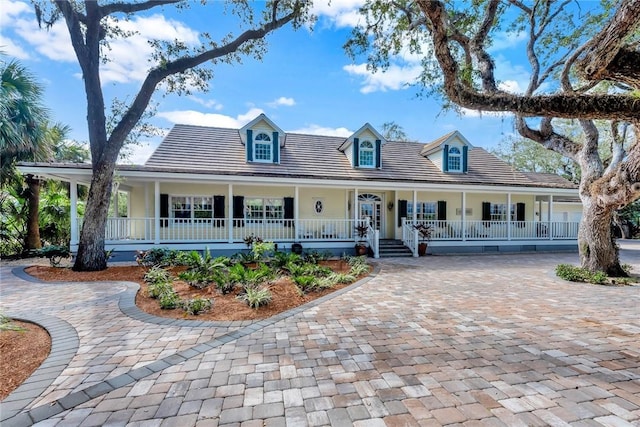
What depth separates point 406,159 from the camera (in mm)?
16438

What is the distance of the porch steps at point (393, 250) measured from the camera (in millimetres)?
12648

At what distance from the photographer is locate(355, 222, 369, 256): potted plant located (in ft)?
40.5

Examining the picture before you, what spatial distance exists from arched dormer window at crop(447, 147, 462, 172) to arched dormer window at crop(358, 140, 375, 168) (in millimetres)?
4296

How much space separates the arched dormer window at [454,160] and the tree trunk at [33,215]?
1908 cm

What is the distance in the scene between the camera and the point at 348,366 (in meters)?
3.22

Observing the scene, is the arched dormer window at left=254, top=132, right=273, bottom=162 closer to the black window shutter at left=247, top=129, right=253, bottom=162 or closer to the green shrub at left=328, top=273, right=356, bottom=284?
the black window shutter at left=247, top=129, right=253, bottom=162

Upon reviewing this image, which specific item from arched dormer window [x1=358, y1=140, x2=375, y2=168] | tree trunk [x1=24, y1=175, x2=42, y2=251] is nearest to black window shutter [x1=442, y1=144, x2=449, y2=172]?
arched dormer window [x1=358, y1=140, x2=375, y2=168]

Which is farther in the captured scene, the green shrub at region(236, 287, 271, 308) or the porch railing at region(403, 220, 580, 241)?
Answer: the porch railing at region(403, 220, 580, 241)

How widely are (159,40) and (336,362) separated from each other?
10.4 metres

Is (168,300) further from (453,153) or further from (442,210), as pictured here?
(453,153)

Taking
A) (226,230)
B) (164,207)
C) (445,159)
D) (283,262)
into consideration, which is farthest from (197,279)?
(445,159)

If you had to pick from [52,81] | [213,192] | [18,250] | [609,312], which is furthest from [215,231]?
[609,312]

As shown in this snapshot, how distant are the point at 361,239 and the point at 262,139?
21.4 ft

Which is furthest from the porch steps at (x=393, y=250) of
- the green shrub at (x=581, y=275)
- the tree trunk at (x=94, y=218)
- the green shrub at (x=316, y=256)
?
the tree trunk at (x=94, y=218)
